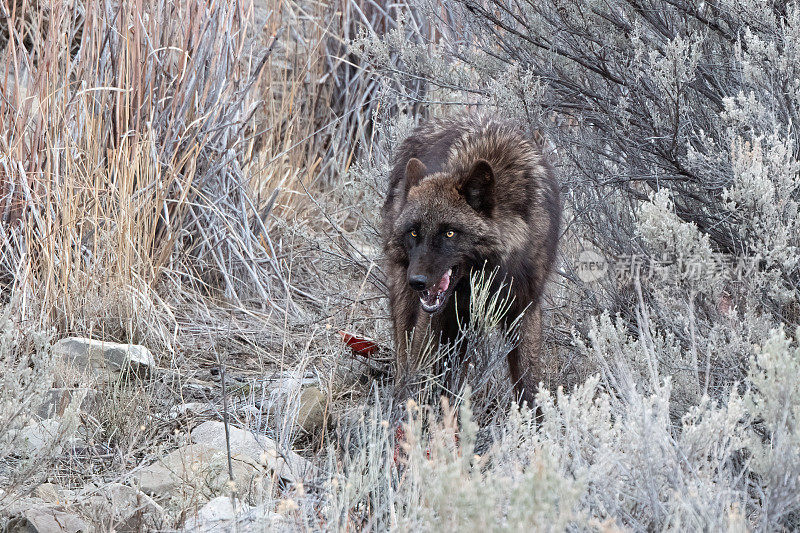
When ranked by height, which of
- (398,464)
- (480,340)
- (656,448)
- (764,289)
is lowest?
(398,464)

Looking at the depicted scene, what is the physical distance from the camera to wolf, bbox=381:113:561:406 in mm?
4145

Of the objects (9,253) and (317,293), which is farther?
(317,293)

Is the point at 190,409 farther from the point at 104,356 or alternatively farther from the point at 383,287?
the point at 383,287

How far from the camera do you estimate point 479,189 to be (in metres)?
4.21

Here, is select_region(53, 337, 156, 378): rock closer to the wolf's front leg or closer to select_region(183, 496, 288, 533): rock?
select_region(183, 496, 288, 533): rock

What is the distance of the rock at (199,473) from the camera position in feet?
10.2

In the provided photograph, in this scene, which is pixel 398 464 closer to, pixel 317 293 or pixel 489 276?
pixel 489 276

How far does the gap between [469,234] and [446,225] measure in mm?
126

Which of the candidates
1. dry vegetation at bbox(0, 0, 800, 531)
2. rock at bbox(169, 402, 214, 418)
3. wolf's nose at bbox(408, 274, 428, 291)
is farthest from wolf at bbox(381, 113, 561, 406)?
rock at bbox(169, 402, 214, 418)

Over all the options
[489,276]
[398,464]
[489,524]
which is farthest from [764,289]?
[489,524]

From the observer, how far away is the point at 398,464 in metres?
3.46

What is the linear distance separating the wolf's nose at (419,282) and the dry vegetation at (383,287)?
0.28m

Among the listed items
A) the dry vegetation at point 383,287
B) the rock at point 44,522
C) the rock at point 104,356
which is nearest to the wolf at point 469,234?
the dry vegetation at point 383,287

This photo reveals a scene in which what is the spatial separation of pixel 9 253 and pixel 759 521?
4532mm
